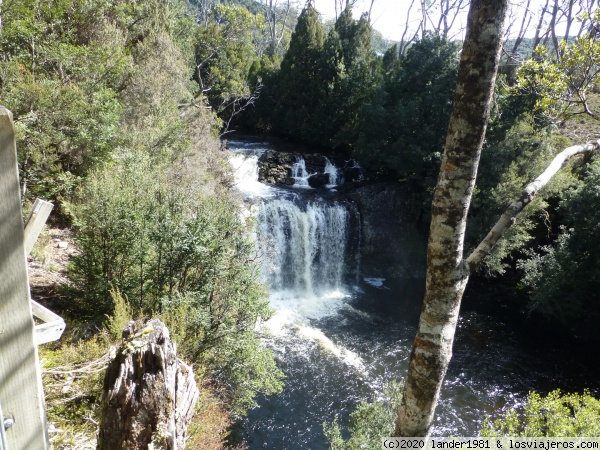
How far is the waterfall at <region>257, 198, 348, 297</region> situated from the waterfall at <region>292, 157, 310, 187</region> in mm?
2713

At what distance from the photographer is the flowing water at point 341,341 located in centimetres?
974

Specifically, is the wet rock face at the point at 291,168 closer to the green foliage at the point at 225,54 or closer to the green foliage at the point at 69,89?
the green foliage at the point at 225,54

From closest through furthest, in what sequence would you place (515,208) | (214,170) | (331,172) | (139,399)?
(515,208), (139,399), (214,170), (331,172)

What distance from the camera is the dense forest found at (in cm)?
639

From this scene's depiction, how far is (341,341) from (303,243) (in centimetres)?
489

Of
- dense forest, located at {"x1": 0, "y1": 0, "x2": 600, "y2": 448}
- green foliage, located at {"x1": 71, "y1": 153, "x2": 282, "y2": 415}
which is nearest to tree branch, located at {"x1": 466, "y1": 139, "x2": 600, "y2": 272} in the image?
dense forest, located at {"x1": 0, "y1": 0, "x2": 600, "y2": 448}

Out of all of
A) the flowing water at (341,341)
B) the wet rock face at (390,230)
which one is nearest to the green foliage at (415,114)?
the wet rock face at (390,230)

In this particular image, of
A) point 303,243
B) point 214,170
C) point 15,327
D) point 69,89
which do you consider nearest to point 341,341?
point 303,243

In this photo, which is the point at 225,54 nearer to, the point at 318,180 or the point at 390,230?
the point at 318,180

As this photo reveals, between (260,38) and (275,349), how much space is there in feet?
134

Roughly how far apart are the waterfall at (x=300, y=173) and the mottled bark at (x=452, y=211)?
16.5 m

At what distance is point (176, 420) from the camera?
3.32 m

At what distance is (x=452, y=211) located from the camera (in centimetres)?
268

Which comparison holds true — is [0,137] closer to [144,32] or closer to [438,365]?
[438,365]
